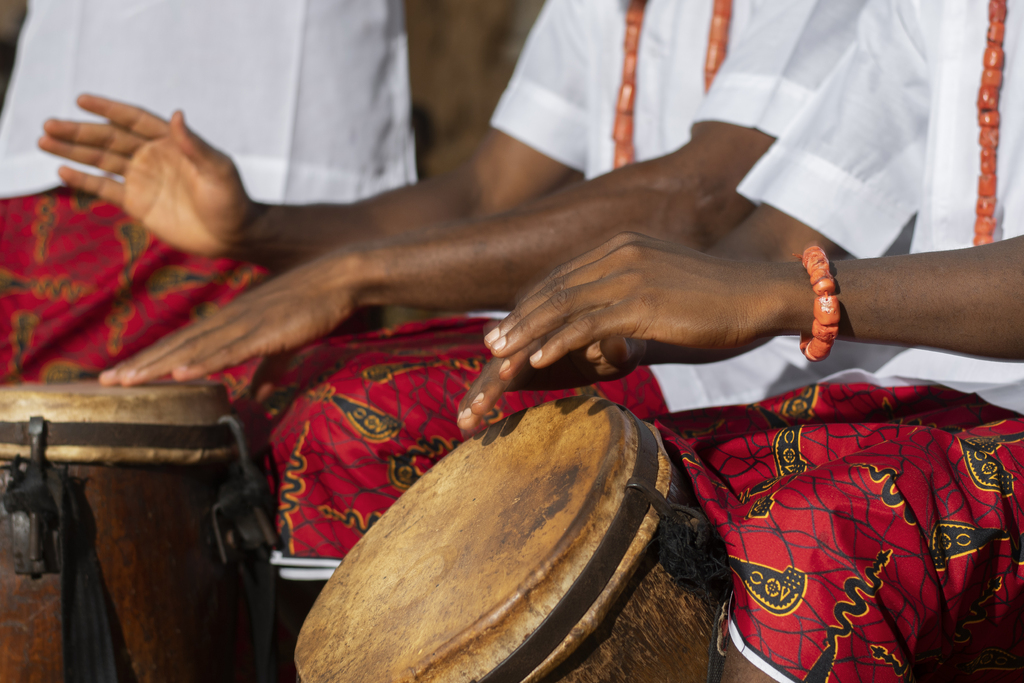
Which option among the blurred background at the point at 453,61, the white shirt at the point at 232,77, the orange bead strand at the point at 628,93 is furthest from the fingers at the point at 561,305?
the blurred background at the point at 453,61

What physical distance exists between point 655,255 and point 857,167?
1.73 feet

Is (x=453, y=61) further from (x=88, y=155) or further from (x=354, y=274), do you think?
(x=354, y=274)

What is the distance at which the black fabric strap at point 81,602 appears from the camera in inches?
38.5

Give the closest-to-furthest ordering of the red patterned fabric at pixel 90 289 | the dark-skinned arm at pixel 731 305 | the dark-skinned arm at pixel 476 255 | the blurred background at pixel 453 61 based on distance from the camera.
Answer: the dark-skinned arm at pixel 731 305
the dark-skinned arm at pixel 476 255
the red patterned fabric at pixel 90 289
the blurred background at pixel 453 61

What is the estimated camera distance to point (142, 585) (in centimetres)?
104

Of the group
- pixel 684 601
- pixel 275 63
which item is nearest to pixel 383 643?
pixel 684 601

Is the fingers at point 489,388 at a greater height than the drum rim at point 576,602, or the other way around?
the fingers at point 489,388

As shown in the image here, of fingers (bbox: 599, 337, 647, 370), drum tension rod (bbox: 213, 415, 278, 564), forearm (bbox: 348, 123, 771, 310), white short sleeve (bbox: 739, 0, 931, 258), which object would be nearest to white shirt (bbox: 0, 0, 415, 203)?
forearm (bbox: 348, 123, 771, 310)

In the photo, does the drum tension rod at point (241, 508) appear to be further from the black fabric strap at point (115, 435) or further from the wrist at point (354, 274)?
the wrist at point (354, 274)

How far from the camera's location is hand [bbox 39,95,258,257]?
4.72 feet

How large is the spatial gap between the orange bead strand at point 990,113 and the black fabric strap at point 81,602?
112cm

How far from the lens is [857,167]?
1.12 m

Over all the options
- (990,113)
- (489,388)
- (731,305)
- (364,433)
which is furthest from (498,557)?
(990,113)

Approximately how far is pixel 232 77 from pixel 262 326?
930mm
